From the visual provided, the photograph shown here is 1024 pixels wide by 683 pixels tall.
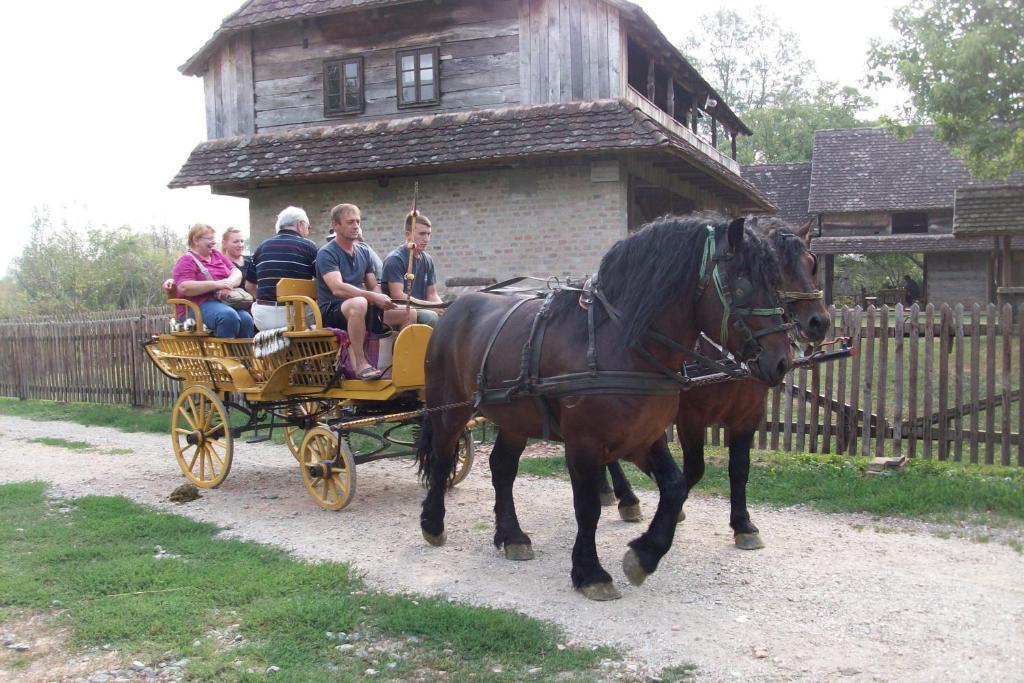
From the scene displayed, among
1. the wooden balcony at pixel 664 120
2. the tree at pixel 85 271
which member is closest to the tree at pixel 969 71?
the wooden balcony at pixel 664 120

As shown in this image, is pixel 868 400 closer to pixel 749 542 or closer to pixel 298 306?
pixel 749 542

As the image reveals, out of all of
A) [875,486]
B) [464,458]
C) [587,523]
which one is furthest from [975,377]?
[587,523]

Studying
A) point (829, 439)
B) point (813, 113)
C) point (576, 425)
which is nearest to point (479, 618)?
point (576, 425)

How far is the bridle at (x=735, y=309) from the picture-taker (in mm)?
4098

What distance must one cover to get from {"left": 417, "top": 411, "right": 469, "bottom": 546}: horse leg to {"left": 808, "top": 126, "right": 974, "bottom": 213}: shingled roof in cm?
3034

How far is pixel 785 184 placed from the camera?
3731 cm

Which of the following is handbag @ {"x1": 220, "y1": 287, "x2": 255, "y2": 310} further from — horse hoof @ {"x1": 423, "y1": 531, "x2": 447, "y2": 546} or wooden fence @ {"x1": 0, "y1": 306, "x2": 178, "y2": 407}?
wooden fence @ {"x1": 0, "y1": 306, "x2": 178, "y2": 407}

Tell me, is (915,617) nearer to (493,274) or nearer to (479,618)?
(479,618)

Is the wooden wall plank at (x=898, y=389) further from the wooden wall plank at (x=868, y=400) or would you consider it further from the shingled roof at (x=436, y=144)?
the shingled roof at (x=436, y=144)

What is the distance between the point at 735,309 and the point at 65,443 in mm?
9554

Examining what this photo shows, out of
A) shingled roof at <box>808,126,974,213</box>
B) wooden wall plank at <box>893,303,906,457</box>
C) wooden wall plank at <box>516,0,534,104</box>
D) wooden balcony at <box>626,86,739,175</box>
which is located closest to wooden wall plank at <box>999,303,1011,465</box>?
wooden wall plank at <box>893,303,906,457</box>

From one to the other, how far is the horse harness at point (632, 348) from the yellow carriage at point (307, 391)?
181cm

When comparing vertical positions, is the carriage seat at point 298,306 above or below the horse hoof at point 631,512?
above

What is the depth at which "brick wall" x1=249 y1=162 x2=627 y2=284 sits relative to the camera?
1404 centimetres
